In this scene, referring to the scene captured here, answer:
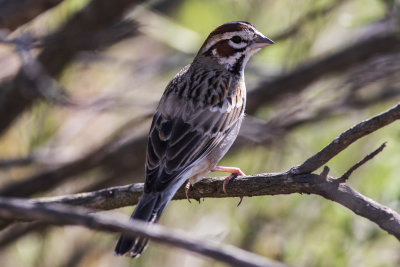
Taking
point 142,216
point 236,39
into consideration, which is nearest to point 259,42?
point 236,39

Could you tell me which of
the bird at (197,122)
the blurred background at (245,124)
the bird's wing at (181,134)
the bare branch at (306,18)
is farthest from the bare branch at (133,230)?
the bare branch at (306,18)

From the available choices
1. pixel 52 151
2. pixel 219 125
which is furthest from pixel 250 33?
pixel 52 151

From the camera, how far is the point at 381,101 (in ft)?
19.6

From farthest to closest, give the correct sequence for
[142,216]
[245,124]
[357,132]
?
[245,124], [142,216], [357,132]

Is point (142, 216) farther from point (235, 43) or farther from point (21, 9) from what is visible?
point (235, 43)

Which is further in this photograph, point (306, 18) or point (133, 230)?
point (306, 18)

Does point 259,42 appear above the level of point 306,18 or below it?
below

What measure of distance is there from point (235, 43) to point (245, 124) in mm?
593

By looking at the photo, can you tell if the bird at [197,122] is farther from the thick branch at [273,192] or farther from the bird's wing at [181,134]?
the thick branch at [273,192]

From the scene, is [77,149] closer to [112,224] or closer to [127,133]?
[127,133]

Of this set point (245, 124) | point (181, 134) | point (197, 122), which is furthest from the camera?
point (245, 124)

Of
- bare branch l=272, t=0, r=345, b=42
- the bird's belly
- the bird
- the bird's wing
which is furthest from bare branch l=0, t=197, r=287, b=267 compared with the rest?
bare branch l=272, t=0, r=345, b=42

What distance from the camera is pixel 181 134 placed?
4406mm

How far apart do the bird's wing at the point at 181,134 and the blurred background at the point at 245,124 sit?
25cm
